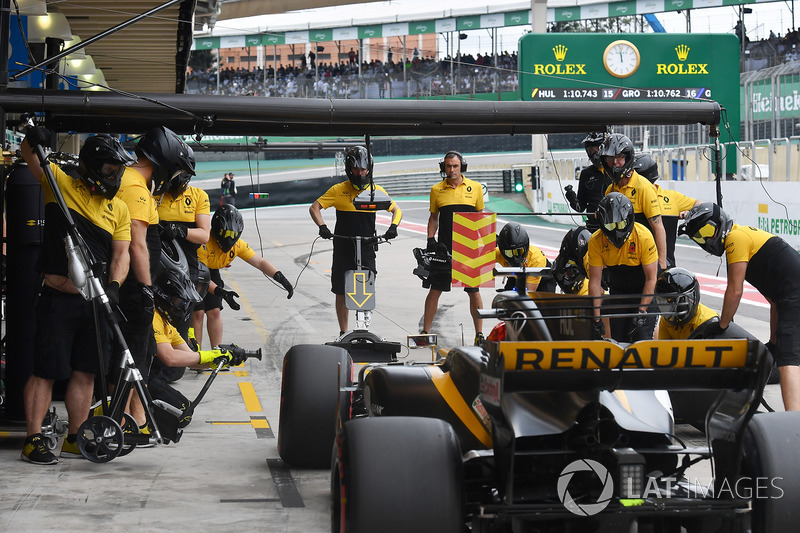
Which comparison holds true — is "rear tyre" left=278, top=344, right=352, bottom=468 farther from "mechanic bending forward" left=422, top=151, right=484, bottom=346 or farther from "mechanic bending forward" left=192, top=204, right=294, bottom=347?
"mechanic bending forward" left=422, top=151, right=484, bottom=346

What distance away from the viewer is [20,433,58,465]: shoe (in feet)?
20.0

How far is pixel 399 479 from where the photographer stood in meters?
3.59

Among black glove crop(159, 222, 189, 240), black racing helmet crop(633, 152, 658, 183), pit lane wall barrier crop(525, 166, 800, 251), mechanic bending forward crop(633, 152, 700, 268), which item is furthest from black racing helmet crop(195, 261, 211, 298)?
pit lane wall barrier crop(525, 166, 800, 251)

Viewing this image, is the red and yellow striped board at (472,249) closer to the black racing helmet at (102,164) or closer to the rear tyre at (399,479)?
the black racing helmet at (102,164)

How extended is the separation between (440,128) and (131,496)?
4665mm

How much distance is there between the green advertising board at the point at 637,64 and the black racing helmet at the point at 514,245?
19.1m

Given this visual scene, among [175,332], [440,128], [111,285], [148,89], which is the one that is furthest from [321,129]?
[148,89]

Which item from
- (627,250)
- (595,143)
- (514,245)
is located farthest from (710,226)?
(595,143)

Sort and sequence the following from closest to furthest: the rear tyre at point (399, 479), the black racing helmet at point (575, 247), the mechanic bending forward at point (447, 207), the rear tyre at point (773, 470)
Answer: the rear tyre at point (399, 479)
the rear tyre at point (773, 470)
the black racing helmet at point (575, 247)
the mechanic bending forward at point (447, 207)

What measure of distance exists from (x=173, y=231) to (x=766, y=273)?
14.1 feet

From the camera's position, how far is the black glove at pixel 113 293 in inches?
241

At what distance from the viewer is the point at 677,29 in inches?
2272

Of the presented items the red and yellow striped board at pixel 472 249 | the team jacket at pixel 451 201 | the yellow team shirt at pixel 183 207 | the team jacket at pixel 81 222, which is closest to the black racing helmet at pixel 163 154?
the team jacket at pixel 81 222

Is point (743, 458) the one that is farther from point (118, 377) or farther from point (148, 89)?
point (148, 89)
